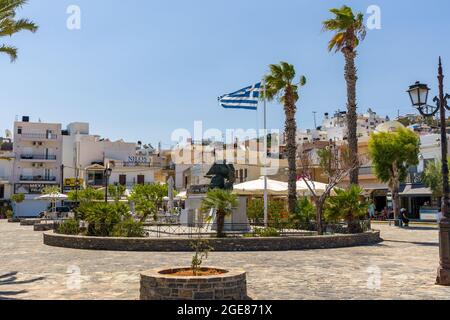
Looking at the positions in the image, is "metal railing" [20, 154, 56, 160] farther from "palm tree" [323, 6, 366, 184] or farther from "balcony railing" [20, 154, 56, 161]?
"palm tree" [323, 6, 366, 184]

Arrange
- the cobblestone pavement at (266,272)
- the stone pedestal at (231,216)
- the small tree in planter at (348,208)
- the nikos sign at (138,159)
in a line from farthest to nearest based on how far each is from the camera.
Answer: the nikos sign at (138,159), the stone pedestal at (231,216), the small tree in planter at (348,208), the cobblestone pavement at (266,272)

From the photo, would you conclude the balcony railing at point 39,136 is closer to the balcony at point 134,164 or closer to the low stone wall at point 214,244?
the balcony at point 134,164

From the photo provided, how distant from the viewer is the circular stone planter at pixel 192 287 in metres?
8.03

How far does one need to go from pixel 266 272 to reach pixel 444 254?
4.35 metres

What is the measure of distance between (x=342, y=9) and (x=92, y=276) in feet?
76.3

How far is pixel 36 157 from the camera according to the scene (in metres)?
68.7

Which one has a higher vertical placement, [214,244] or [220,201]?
[220,201]

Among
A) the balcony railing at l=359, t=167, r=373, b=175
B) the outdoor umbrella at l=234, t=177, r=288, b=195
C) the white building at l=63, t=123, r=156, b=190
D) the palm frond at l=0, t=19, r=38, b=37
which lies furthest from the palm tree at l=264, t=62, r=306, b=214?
the white building at l=63, t=123, r=156, b=190

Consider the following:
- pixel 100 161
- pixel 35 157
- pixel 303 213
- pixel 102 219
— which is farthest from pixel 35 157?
pixel 303 213

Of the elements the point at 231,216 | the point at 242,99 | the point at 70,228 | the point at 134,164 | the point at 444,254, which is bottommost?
the point at 70,228

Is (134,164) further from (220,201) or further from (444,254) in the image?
(444,254)

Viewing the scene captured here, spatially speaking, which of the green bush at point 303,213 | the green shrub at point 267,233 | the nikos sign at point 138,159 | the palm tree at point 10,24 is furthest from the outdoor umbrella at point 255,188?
the nikos sign at point 138,159

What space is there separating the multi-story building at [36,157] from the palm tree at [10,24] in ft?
174
